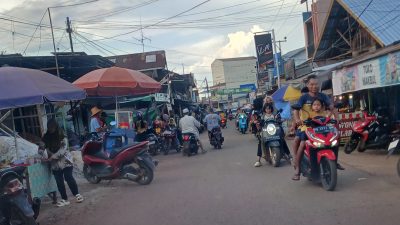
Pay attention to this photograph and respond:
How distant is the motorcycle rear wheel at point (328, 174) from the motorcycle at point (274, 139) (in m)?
3.09

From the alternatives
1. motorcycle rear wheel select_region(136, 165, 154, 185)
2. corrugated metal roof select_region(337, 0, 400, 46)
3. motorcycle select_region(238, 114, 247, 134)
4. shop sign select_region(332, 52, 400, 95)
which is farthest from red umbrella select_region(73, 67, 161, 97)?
motorcycle select_region(238, 114, 247, 134)

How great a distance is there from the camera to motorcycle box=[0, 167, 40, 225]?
5.60m

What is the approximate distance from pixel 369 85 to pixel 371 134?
1.36 meters

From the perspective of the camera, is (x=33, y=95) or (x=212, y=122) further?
(x=212, y=122)

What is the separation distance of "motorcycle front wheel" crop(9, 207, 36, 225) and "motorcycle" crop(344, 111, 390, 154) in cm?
837

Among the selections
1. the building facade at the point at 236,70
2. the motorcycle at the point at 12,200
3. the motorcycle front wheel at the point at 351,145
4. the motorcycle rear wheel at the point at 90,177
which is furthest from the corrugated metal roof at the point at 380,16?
the building facade at the point at 236,70

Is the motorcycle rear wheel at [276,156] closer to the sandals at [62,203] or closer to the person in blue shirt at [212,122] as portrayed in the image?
the sandals at [62,203]

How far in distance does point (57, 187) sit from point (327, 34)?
49.9 ft

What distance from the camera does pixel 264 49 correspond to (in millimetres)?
31547

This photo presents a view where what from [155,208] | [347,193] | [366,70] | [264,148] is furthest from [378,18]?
[155,208]

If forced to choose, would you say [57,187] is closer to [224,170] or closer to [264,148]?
[224,170]

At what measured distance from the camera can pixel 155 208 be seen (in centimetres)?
705

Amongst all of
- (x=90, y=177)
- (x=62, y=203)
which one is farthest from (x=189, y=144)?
(x=62, y=203)

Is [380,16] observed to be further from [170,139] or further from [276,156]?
[170,139]
